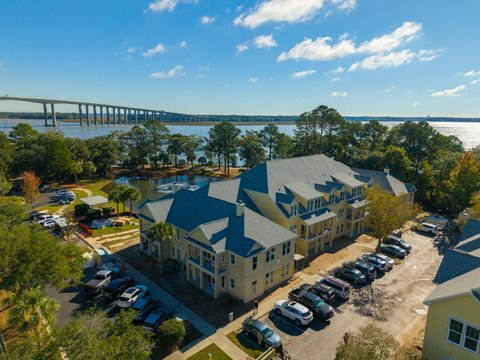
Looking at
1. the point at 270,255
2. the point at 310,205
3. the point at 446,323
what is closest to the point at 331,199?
the point at 310,205

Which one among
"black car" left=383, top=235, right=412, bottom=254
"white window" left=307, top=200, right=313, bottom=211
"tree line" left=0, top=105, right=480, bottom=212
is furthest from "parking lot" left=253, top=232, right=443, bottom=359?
"tree line" left=0, top=105, right=480, bottom=212

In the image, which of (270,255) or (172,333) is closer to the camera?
(172,333)

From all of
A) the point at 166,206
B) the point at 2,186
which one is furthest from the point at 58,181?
the point at 166,206

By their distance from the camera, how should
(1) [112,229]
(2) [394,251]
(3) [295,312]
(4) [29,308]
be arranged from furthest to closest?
(1) [112,229] < (2) [394,251] < (3) [295,312] < (4) [29,308]

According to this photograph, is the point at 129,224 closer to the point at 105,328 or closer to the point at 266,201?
the point at 266,201

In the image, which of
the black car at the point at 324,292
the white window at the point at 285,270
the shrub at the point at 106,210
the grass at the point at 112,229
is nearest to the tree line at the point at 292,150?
the grass at the point at 112,229

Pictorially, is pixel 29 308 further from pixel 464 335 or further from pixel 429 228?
pixel 429 228
